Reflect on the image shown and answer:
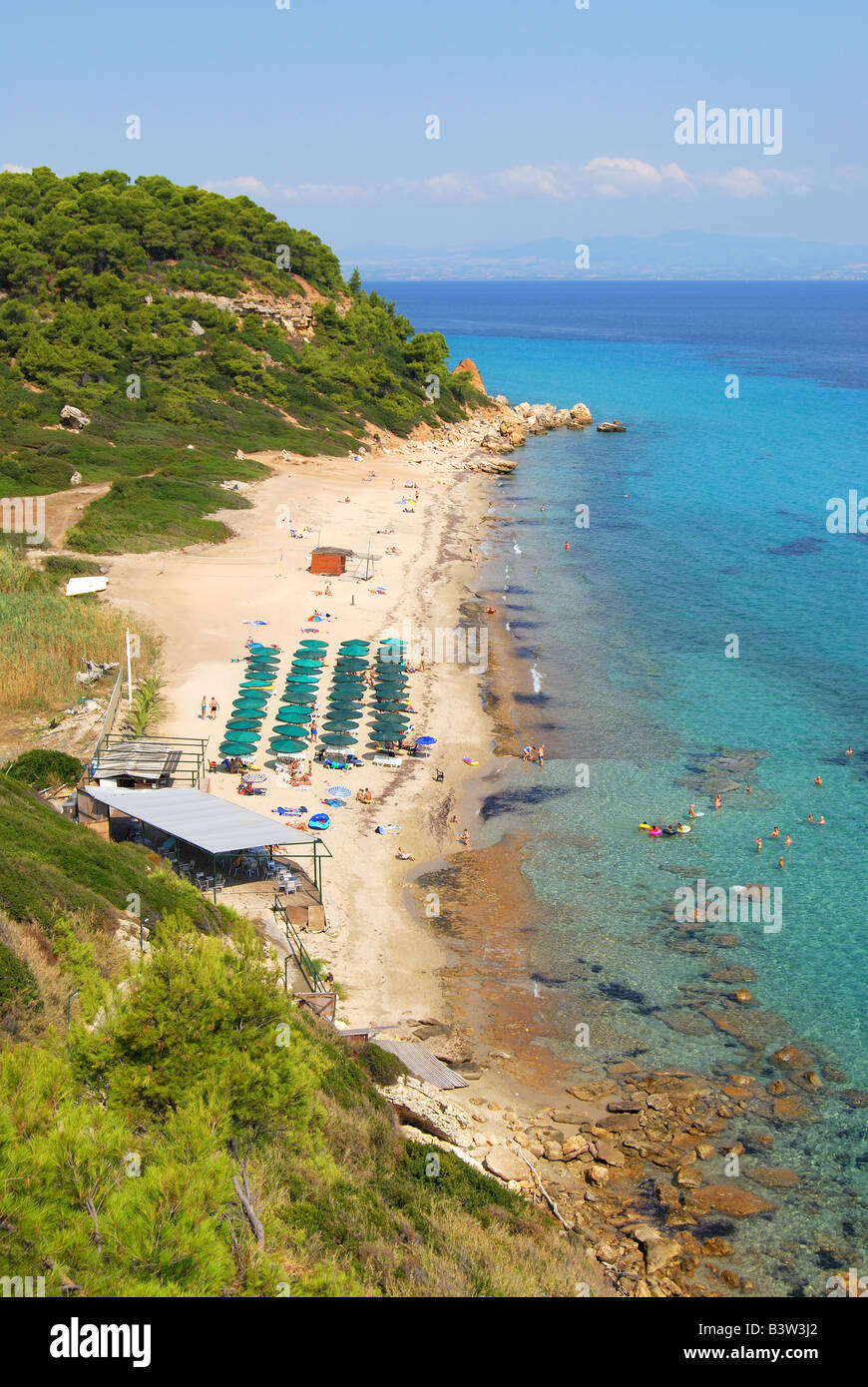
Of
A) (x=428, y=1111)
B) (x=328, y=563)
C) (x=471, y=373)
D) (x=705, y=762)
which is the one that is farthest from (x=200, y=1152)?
(x=471, y=373)

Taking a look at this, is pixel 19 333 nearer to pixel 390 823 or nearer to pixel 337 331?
pixel 337 331

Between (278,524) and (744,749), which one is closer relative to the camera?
(744,749)

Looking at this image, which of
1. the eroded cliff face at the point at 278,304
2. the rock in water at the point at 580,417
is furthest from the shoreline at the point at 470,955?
the rock in water at the point at 580,417

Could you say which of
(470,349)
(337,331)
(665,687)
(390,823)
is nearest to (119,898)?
(390,823)

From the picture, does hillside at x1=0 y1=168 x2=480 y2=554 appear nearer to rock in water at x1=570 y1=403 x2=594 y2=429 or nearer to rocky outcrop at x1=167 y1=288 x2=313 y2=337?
rocky outcrop at x1=167 y1=288 x2=313 y2=337

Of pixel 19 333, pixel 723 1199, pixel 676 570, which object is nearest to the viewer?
pixel 723 1199

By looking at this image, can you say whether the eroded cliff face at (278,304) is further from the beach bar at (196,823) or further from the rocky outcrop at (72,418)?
the beach bar at (196,823)

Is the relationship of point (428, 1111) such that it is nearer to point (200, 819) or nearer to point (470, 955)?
point (470, 955)

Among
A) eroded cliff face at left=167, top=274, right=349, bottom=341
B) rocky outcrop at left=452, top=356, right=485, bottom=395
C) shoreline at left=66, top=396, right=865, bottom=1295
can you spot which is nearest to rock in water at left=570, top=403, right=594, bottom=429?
rocky outcrop at left=452, top=356, right=485, bottom=395
